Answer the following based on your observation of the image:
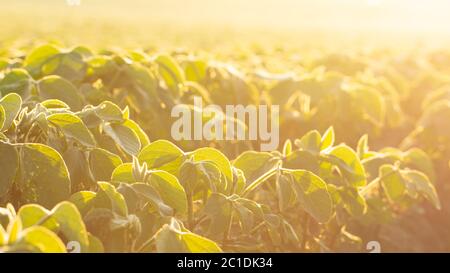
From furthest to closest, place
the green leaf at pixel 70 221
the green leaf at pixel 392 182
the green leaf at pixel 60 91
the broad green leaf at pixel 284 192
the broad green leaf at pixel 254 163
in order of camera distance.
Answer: the green leaf at pixel 392 182 < the green leaf at pixel 60 91 < the broad green leaf at pixel 254 163 < the broad green leaf at pixel 284 192 < the green leaf at pixel 70 221

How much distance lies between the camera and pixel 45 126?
1.62m

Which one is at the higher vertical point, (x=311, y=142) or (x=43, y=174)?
(x=311, y=142)

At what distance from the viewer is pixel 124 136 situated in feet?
5.82

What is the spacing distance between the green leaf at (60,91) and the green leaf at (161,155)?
2.00 feet

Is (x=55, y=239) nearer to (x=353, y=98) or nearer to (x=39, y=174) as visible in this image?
(x=39, y=174)

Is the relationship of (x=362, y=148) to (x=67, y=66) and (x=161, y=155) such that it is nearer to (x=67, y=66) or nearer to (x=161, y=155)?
(x=161, y=155)

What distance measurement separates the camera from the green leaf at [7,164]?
1.55 metres

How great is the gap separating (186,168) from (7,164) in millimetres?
438

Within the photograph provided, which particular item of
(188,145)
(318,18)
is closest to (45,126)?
(188,145)

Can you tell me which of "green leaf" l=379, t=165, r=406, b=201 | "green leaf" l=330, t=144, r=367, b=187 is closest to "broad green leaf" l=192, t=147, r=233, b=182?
Answer: "green leaf" l=330, t=144, r=367, b=187

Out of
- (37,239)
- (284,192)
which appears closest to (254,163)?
(284,192)

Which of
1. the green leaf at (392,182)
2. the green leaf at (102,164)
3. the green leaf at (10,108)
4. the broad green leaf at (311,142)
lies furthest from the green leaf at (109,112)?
the green leaf at (392,182)

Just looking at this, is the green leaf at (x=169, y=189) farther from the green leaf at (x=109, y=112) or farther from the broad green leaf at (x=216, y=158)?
the green leaf at (x=109, y=112)
